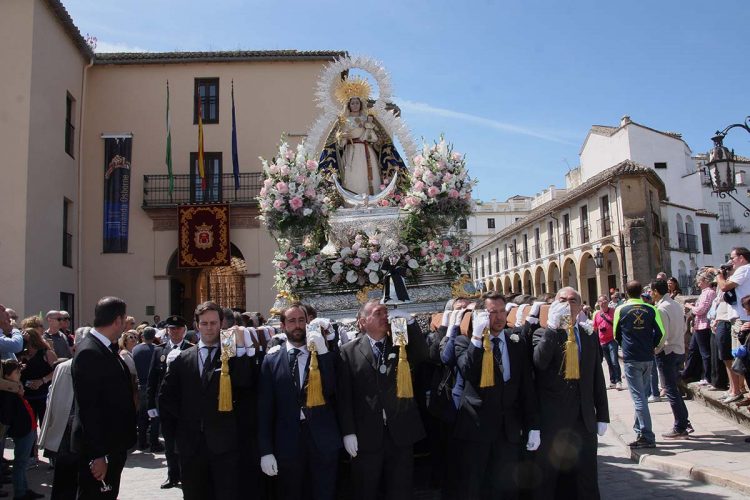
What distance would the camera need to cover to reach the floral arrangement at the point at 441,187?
26.0 feet

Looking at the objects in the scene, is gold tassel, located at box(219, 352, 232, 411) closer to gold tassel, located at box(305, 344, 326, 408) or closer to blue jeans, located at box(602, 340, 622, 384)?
gold tassel, located at box(305, 344, 326, 408)

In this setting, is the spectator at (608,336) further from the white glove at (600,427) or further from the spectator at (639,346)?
the white glove at (600,427)

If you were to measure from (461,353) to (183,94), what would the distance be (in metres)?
17.9

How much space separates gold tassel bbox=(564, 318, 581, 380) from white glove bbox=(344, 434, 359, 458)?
182 cm

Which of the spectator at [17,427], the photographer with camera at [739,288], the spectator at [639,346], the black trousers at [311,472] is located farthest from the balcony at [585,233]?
the black trousers at [311,472]

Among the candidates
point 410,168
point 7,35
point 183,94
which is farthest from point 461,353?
point 183,94

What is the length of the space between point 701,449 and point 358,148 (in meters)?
5.69

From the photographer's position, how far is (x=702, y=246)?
3838 cm

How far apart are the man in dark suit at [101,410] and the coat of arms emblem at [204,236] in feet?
50.0

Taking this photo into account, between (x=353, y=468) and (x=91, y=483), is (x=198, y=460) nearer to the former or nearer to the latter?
(x=91, y=483)

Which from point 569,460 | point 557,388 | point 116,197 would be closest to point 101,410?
point 557,388

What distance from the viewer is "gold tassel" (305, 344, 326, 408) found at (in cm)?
454

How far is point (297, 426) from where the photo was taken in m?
4.61

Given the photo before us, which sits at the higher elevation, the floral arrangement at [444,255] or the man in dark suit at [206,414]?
the floral arrangement at [444,255]
